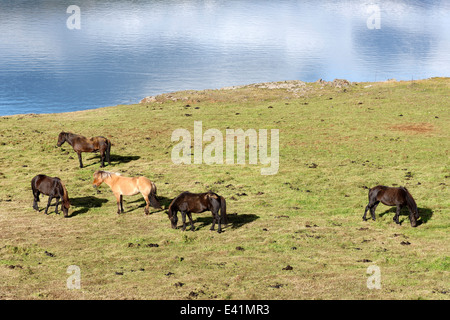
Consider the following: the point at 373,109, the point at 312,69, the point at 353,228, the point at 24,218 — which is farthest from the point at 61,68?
the point at 353,228

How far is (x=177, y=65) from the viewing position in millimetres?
102938

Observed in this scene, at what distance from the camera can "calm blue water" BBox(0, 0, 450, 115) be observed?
3383 inches

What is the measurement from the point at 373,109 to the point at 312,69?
67186 millimetres

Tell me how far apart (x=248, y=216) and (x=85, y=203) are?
24.8 feet

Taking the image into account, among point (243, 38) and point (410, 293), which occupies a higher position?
point (243, 38)

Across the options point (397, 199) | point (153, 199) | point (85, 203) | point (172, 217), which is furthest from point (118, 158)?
point (397, 199)

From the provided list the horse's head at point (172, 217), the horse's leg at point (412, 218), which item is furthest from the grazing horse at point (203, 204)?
the horse's leg at point (412, 218)

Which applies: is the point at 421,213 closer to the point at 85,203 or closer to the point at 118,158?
the point at 85,203

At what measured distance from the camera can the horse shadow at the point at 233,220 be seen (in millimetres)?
18156

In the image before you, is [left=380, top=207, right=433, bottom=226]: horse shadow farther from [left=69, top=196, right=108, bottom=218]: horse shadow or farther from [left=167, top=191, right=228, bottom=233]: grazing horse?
[left=69, top=196, right=108, bottom=218]: horse shadow

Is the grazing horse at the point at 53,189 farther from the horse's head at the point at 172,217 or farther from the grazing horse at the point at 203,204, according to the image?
the grazing horse at the point at 203,204

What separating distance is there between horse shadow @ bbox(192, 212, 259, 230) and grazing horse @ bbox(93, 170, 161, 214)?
1.97 metres

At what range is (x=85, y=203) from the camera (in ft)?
69.7

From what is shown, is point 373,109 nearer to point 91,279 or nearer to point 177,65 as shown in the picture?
point 91,279
